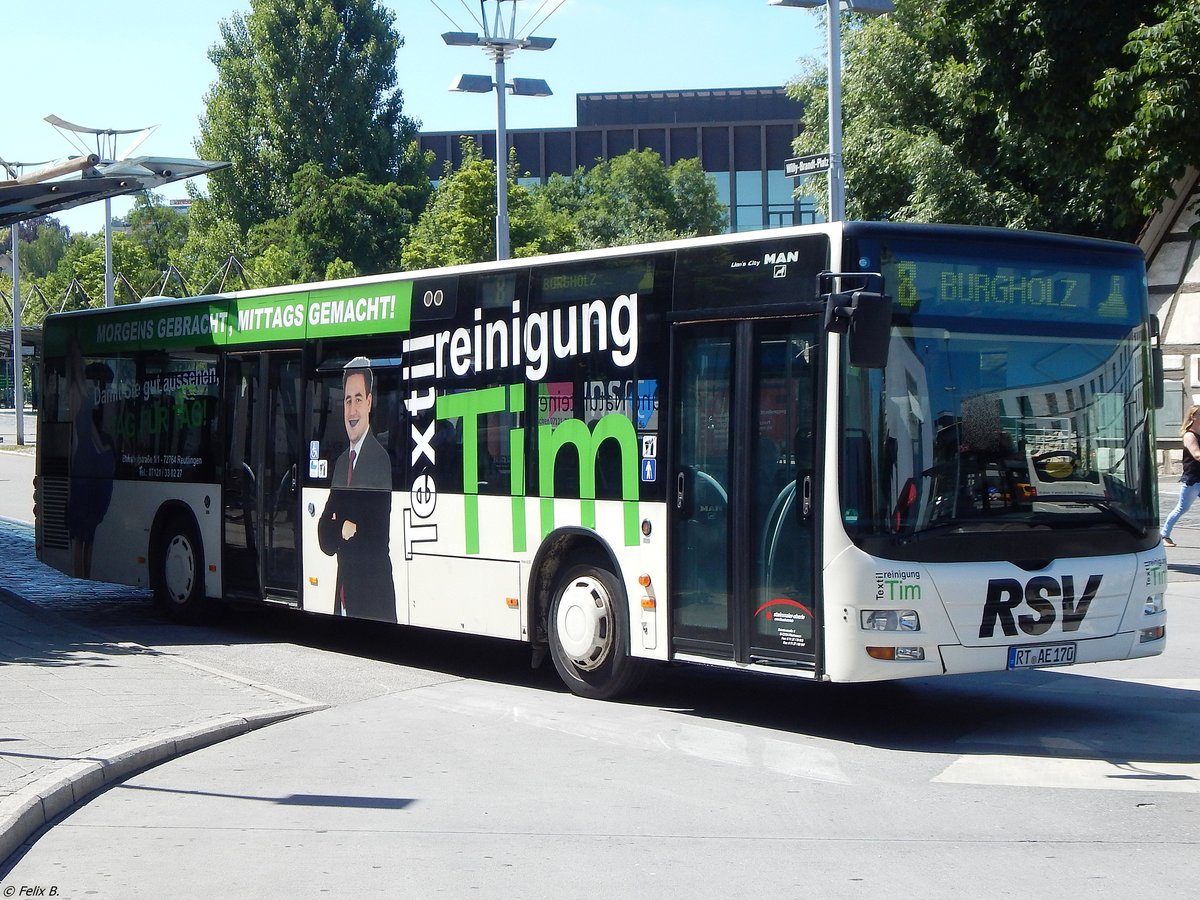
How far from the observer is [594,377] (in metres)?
10.1

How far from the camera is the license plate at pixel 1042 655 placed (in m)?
8.52

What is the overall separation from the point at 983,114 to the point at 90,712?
954 inches

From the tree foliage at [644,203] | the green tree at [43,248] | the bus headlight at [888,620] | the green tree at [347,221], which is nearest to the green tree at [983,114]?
the bus headlight at [888,620]

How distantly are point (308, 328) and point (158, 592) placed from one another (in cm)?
356

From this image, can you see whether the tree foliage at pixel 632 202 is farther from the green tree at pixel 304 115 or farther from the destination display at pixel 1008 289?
the destination display at pixel 1008 289

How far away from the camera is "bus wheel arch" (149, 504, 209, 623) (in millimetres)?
14117

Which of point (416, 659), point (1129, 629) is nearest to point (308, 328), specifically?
point (416, 659)

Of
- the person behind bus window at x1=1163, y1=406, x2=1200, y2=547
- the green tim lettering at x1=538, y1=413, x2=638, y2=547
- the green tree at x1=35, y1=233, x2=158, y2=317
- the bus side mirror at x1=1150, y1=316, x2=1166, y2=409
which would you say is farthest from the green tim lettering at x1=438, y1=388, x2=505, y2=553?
the green tree at x1=35, y1=233, x2=158, y2=317

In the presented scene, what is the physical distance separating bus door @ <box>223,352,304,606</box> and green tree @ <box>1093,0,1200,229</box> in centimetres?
1300

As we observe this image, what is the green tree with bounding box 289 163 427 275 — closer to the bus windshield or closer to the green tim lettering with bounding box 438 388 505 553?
the green tim lettering with bounding box 438 388 505 553

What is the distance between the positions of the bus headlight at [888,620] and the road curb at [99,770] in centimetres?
366

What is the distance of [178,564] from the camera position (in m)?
14.4

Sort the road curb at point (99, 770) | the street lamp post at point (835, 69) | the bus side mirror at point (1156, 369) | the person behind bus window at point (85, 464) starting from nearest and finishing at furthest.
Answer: the road curb at point (99, 770) < the bus side mirror at point (1156, 369) < the person behind bus window at point (85, 464) < the street lamp post at point (835, 69)

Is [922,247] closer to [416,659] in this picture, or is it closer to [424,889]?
[424,889]
